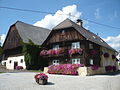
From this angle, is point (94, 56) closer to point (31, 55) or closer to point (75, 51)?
point (75, 51)

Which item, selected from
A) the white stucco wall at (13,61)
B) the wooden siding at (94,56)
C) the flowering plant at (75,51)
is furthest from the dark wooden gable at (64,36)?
the white stucco wall at (13,61)

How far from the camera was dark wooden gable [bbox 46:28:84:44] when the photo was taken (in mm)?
25344

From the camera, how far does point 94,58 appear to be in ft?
86.1

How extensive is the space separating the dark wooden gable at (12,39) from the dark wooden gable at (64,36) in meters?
9.34

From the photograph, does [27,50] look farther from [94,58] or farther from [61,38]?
[94,58]

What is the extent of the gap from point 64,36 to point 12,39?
52.8 feet

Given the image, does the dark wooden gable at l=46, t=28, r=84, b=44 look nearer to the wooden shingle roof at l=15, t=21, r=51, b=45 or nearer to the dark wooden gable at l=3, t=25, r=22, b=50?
Result: the wooden shingle roof at l=15, t=21, r=51, b=45

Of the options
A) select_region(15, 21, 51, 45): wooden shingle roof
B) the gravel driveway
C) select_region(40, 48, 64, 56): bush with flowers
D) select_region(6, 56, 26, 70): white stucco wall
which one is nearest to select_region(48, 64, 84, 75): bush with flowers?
select_region(40, 48, 64, 56): bush with flowers

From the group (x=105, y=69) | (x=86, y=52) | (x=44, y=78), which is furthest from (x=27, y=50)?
(x=44, y=78)

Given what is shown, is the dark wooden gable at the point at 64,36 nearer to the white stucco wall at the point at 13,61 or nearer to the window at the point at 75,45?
the window at the point at 75,45

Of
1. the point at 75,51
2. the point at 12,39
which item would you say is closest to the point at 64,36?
the point at 75,51

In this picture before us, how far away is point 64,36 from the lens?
26.9 m

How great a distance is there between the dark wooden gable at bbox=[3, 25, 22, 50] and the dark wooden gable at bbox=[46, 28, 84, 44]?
934 cm

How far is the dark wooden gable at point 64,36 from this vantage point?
25.3 meters
